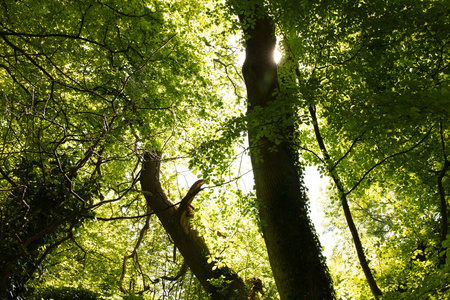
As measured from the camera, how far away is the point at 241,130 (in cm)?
393

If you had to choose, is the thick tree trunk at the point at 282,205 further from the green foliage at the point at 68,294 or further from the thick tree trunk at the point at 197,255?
the green foliage at the point at 68,294

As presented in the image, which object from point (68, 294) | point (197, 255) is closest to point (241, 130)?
point (197, 255)

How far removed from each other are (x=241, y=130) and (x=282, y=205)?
1206 mm

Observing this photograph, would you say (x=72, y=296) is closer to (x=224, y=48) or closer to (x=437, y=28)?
(x=224, y=48)

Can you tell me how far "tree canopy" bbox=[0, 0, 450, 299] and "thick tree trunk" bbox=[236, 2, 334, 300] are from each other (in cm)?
2

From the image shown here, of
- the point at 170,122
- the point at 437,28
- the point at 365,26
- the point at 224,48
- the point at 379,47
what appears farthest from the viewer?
the point at 224,48

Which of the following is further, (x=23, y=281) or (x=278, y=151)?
(x=278, y=151)

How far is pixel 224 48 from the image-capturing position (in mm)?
8695

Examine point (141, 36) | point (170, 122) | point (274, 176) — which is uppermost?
point (141, 36)

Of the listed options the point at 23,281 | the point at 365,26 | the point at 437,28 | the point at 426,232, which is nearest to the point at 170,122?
the point at 23,281

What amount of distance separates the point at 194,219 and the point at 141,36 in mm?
3858

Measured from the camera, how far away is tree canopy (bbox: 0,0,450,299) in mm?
3184

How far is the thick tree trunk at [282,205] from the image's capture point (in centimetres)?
364

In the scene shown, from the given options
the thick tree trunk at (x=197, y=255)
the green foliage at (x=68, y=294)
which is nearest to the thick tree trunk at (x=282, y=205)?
the thick tree trunk at (x=197, y=255)
